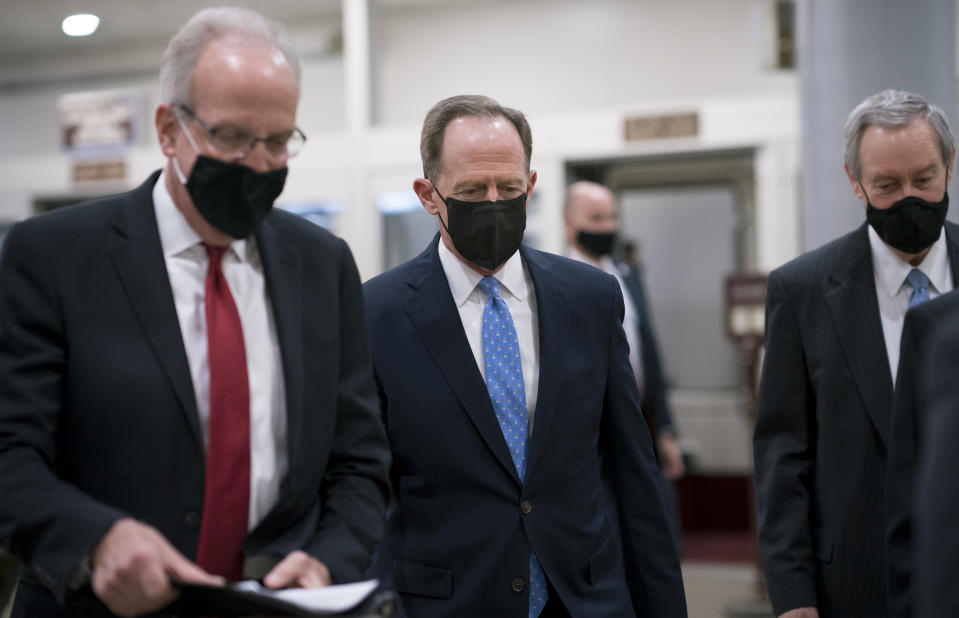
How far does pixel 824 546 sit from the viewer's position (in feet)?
7.79

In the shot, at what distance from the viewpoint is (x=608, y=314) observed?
2334mm

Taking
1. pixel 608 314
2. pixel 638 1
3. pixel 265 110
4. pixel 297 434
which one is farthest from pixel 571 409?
pixel 638 1

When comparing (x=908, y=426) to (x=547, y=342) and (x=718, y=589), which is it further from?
(x=718, y=589)

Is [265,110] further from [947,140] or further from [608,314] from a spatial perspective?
[947,140]

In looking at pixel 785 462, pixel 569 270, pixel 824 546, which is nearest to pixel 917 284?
pixel 785 462

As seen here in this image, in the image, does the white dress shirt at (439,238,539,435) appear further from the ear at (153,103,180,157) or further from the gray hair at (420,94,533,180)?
the ear at (153,103,180,157)

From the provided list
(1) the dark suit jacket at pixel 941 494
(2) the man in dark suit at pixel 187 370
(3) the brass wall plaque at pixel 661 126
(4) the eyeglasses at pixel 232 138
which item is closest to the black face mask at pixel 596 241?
(3) the brass wall plaque at pixel 661 126

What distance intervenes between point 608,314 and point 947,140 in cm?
84

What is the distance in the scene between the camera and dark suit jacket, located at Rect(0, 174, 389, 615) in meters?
1.47

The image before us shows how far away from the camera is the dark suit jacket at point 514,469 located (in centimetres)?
213

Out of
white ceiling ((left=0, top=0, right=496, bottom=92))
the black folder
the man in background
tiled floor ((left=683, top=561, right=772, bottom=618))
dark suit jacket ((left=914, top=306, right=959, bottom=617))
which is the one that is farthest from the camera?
white ceiling ((left=0, top=0, right=496, bottom=92))

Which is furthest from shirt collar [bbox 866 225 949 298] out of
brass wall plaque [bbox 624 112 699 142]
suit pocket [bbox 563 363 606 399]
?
brass wall plaque [bbox 624 112 699 142]

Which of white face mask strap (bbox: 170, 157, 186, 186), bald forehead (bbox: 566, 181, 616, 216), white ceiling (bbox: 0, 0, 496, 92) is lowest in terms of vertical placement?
white face mask strap (bbox: 170, 157, 186, 186)

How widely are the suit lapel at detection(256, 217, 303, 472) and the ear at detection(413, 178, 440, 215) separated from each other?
631 millimetres
